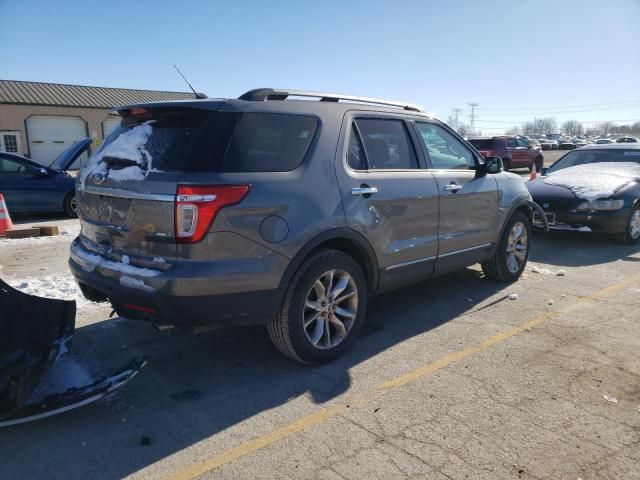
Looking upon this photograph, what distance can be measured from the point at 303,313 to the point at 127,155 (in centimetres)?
164

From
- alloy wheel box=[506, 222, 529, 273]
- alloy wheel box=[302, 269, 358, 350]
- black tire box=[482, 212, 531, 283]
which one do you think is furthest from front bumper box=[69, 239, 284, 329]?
alloy wheel box=[506, 222, 529, 273]

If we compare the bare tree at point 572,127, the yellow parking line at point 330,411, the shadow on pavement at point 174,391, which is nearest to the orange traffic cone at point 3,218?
the shadow on pavement at point 174,391

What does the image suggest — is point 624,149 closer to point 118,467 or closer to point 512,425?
point 512,425

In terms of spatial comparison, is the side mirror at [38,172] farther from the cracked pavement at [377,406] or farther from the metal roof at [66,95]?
the metal roof at [66,95]

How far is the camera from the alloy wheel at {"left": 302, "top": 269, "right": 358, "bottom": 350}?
3.72 metres

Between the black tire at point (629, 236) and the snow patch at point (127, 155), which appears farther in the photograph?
the black tire at point (629, 236)

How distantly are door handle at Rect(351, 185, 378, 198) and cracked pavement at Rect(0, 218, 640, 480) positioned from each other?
1262mm

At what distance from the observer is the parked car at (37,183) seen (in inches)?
416

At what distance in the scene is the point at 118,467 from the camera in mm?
2637

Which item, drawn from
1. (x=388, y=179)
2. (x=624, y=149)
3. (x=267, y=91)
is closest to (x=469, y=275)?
(x=388, y=179)

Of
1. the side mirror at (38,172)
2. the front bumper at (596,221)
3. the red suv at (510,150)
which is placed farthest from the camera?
the red suv at (510,150)

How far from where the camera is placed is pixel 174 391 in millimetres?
3449

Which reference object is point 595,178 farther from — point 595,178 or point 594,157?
point 594,157

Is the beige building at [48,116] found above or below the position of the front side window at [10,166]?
above
